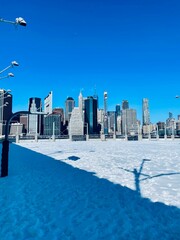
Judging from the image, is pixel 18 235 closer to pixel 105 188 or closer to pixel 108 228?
pixel 108 228

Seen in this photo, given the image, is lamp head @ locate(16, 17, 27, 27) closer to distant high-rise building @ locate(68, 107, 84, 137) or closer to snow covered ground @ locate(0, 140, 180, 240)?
snow covered ground @ locate(0, 140, 180, 240)

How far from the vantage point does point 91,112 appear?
475ft

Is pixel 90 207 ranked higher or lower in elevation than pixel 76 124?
lower

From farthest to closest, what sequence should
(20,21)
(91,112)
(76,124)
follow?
(91,112), (76,124), (20,21)

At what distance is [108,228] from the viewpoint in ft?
14.5

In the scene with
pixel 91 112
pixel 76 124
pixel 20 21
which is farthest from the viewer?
pixel 91 112

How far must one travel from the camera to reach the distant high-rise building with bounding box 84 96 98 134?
5096 inches

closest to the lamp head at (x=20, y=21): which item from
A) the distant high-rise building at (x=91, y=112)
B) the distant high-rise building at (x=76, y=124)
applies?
the distant high-rise building at (x=76, y=124)

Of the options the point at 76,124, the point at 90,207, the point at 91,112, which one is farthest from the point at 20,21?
the point at 91,112

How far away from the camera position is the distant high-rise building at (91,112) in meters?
129

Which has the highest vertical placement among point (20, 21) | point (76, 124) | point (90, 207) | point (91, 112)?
point (91, 112)

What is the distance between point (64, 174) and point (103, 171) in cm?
189

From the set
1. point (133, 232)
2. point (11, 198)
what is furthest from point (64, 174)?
point (133, 232)

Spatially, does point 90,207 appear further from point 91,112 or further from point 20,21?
point 91,112
